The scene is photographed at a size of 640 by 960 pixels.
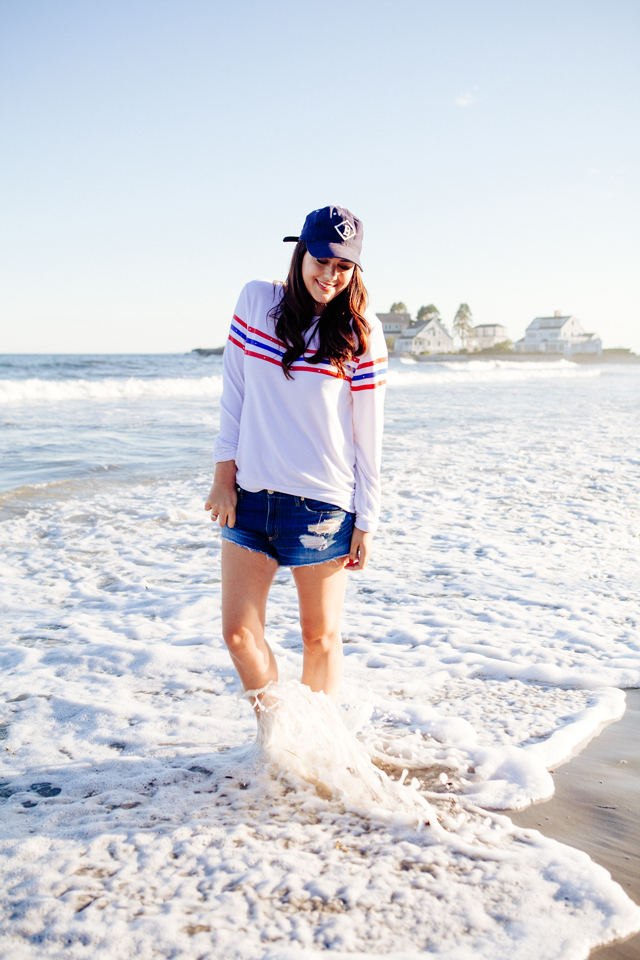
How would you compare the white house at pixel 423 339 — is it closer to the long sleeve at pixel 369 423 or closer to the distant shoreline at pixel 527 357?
the distant shoreline at pixel 527 357

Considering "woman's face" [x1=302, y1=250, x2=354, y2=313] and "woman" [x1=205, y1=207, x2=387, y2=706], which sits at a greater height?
"woman's face" [x1=302, y1=250, x2=354, y2=313]

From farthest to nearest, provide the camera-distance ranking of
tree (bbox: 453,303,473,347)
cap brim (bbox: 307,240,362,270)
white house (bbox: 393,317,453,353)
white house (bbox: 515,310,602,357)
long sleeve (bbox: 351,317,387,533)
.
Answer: tree (bbox: 453,303,473,347), white house (bbox: 515,310,602,357), white house (bbox: 393,317,453,353), long sleeve (bbox: 351,317,387,533), cap brim (bbox: 307,240,362,270)

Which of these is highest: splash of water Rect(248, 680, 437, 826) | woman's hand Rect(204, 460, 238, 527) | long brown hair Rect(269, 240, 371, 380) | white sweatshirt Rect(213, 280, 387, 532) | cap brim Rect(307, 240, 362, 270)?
cap brim Rect(307, 240, 362, 270)

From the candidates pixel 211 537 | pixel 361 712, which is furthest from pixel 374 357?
pixel 211 537

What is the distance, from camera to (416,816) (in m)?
2.40

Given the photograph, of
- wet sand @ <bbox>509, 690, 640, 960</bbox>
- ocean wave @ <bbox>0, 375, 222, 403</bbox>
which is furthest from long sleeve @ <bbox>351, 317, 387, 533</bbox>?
ocean wave @ <bbox>0, 375, 222, 403</bbox>

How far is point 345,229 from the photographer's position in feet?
7.75

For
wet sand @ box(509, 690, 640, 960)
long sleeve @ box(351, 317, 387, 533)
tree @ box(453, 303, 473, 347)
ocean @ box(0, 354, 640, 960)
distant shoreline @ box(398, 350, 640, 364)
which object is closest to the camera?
ocean @ box(0, 354, 640, 960)

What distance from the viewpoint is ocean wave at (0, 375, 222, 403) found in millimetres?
22188

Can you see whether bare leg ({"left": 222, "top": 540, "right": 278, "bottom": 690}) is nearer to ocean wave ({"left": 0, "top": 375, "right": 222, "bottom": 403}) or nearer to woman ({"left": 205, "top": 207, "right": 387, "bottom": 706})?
woman ({"left": 205, "top": 207, "right": 387, "bottom": 706})

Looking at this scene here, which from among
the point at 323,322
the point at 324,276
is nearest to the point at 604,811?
the point at 323,322

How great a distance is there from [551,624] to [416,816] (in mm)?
2425

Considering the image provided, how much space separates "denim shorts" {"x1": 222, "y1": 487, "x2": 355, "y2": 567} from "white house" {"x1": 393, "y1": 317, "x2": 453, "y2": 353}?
330 ft

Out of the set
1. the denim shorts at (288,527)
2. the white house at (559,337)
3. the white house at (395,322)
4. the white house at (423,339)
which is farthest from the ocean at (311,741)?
the white house at (395,322)
